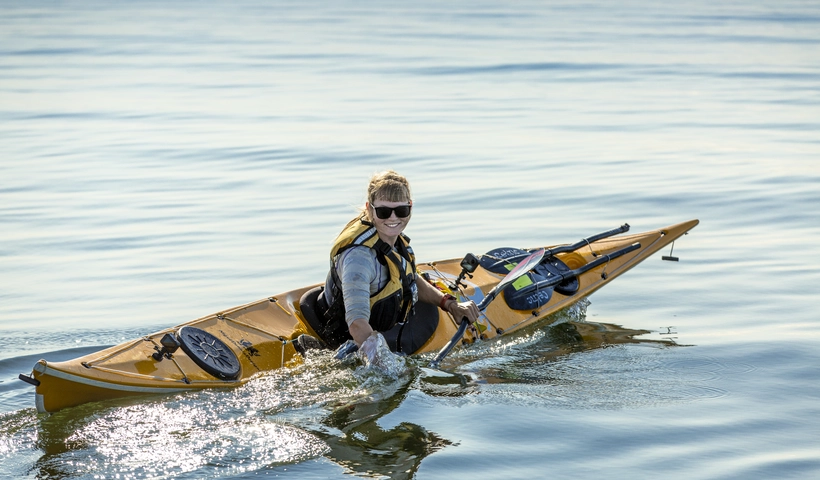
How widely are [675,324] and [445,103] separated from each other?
12.1 metres

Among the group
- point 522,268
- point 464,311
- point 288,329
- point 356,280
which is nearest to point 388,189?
point 356,280

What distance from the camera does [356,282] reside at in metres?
5.99

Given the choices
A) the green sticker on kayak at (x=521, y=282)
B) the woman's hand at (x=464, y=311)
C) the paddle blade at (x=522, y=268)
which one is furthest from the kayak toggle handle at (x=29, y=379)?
the green sticker on kayak at (x=521, y=282)

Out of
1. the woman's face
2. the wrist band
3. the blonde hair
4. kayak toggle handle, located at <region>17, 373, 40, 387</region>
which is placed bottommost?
kayak toggle handle, located at <region>17, 373, 40, 387</region>

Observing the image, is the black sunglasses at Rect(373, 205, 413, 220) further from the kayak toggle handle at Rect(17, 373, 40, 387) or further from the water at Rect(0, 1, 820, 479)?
the kayak toggle handle at Rect(17, 373, 40, 387)

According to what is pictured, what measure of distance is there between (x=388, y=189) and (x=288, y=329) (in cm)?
145

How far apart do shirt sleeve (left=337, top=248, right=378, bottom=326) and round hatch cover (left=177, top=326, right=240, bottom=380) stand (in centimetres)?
81

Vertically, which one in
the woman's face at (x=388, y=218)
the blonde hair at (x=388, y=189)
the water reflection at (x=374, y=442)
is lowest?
the water reflection at (x=374, y=442)

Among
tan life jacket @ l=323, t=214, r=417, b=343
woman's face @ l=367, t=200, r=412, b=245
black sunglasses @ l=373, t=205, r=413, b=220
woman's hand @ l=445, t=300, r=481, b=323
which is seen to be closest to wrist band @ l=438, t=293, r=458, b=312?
woman's hand @ l=445, t=300, r=481, b=323

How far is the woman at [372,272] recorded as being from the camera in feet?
19.7

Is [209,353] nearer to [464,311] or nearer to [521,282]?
[464,311]

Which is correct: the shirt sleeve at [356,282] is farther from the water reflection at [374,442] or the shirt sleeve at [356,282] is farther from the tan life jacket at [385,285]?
the water reflection at [374,442]

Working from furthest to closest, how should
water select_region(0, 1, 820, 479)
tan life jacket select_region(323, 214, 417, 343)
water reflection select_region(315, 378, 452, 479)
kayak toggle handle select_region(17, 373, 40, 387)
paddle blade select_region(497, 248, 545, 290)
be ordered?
paddle blade select_region(497, 248, 545, 290) < tan life jacket select_region(323, 214, 417, 343) < water select_region(0, 1, 820, 479) < kayak toggle handle select_region(17, 373, 40, 387) < water reflection select_region(315, 378, 452, 479)

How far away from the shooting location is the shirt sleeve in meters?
5.99
